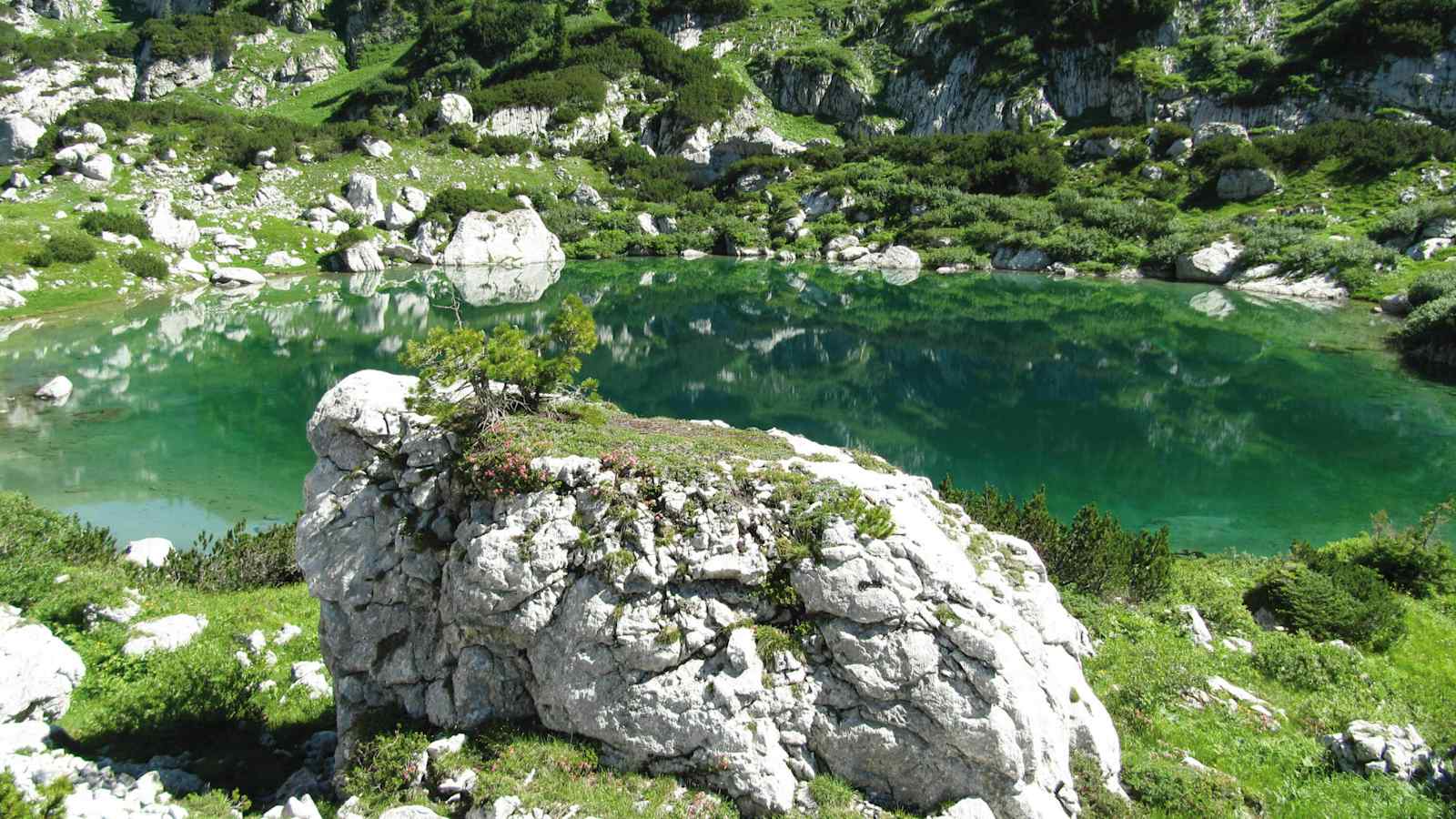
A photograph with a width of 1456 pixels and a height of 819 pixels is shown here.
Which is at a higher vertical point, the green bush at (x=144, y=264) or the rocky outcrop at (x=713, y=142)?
the rocky outcrop at (x=713, y=142)

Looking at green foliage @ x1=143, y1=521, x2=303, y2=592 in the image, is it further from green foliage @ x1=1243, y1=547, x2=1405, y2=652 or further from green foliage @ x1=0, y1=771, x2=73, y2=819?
green foliage @ x1=1243, y1=547, x2=1405, y2=652

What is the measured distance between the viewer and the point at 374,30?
14888 cm

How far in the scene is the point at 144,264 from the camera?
58.1 metres

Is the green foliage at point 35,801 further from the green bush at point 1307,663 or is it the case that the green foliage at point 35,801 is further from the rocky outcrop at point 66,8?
the rocky outcrop at point 66,8

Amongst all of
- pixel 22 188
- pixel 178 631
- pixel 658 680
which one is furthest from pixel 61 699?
pixel 22 188

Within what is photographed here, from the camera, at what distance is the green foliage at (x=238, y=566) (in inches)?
620

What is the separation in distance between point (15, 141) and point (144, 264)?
28689mm

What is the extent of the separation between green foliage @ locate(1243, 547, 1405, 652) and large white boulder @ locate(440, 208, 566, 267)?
83.7 m

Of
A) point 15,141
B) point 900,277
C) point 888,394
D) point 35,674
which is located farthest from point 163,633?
point 15,141

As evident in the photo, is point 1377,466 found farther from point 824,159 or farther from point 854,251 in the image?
point 824,159

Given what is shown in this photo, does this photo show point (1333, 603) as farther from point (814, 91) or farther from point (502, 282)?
point (814, 91)

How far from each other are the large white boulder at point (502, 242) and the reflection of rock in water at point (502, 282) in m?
1.27

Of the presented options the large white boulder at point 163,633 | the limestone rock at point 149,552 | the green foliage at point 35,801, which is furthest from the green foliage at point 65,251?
the green foliage at point 35,801

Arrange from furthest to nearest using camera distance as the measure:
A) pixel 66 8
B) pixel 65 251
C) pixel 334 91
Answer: pixel 66 8 < pixel 334 91 < pixel 65 251
